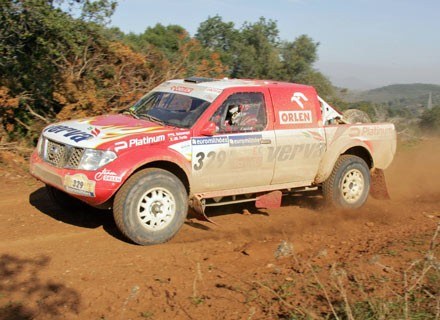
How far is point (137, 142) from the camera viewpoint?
19.8 ft

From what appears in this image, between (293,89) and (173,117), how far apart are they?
6.13 ft

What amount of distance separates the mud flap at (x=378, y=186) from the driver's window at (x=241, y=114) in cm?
272

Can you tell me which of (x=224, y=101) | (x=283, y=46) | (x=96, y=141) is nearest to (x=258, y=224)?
(x=224, y=101)

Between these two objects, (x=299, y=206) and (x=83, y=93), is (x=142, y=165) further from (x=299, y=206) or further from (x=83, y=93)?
(x=83, y=93)

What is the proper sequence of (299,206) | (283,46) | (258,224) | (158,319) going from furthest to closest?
1. (283,46)
2. (299,206)
3. (258,224)
4. (158,319)

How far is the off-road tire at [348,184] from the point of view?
8.08 metres

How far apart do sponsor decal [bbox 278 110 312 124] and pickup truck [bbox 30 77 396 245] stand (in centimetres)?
1

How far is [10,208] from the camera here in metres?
7.48

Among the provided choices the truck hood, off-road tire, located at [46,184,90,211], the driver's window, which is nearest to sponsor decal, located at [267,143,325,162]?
the driver's window

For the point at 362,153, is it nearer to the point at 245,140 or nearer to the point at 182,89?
the point at 245,140

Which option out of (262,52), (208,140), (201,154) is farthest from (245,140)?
(262,52)

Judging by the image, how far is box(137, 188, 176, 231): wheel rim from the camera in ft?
19.9

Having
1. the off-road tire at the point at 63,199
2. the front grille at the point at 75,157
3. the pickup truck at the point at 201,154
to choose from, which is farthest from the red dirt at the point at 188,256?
the front grille at the point at 75,157

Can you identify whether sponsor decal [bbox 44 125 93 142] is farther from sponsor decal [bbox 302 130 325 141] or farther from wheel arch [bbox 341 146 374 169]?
wheel arch [bbox 341 146 374 169]
